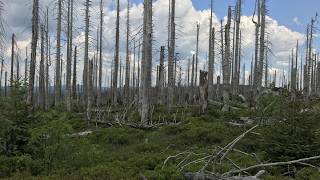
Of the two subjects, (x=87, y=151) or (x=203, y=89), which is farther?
(x=203, y=89)

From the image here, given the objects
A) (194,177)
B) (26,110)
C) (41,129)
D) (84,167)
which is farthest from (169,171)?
(26,110)

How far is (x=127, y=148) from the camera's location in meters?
15.1

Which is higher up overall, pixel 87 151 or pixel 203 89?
pixel 203 89

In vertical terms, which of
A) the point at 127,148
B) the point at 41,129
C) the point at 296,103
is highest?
the point at 296,103

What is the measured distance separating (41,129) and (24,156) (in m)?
0.76

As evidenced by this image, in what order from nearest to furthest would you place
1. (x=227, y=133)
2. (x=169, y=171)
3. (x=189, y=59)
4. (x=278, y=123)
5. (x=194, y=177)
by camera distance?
1. (x=194, y=177)
2. (x=169, y=171)
3. (x=278, y=123)
4. (x=227, y=133)
5. (x=189, y=59)

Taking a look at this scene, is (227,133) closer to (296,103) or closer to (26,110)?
(296,103)

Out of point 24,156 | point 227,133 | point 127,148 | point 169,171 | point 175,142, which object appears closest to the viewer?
point 169,171

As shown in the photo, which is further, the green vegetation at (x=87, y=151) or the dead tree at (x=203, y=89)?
the dead tree at (x=203, y=89)

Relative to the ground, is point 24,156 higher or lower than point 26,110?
lower

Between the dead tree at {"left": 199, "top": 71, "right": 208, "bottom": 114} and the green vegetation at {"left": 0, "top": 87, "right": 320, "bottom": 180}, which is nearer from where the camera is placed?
the green vegetation at {"left": 0, "top": 87, "right": 320, "bottom": 180}

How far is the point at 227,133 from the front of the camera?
17328 millimetres

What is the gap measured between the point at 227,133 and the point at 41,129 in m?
8.73

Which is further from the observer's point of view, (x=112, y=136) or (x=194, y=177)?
(x=112, y=136)
